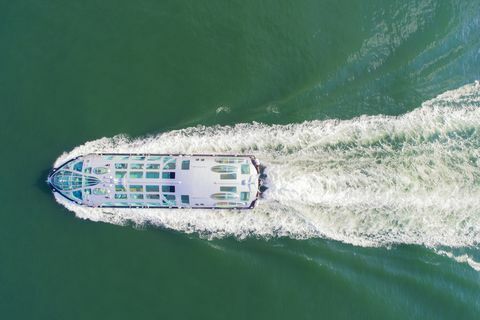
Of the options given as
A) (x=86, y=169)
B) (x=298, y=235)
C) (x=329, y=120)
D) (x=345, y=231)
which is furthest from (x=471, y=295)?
(x=86, y=169)

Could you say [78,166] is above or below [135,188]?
above

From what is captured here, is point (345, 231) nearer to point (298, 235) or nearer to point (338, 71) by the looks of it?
point (298, 235)

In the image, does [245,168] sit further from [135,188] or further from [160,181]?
[135,188]

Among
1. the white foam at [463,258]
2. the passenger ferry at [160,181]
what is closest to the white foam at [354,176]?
the white foam at [463,258]

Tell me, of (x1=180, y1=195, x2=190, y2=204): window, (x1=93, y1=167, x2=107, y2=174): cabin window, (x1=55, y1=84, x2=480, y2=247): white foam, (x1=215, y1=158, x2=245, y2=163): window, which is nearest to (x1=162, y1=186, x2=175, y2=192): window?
(x1=180, y1=195, x2=190, y2=204): window

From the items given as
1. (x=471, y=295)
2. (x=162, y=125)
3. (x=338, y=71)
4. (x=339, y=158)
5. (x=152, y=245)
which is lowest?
(x=471, y=295)

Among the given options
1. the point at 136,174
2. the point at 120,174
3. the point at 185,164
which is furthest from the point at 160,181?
the point at 120,174

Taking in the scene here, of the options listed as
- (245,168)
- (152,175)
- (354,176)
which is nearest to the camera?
(245,168)
